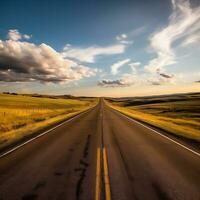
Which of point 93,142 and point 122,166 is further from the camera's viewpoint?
point 93,142

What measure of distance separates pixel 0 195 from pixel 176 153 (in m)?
7.34

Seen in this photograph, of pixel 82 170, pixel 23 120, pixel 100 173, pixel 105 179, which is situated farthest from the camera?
pixel 23 120

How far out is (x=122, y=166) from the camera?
7.85 metres

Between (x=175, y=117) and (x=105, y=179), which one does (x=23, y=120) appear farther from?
(x=175, y=117)

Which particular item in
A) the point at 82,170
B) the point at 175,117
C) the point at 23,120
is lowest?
the point at 175,117

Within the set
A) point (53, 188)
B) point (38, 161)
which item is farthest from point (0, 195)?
point (38, 161)

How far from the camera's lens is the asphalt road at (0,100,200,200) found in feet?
18.3

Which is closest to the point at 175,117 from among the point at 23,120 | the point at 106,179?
the point at 23,120

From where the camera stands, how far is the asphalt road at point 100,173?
219 inches

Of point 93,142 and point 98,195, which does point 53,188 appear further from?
point 93,142

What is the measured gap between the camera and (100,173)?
7105 mm

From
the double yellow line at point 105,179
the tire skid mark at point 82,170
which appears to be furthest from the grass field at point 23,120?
the double yellow line at point 105,179

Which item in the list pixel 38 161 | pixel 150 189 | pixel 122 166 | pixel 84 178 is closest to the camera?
pixel 150 189

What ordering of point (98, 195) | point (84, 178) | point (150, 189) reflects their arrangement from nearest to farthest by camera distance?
1. point (98, 195)
2. point (150, 189)
3. point (84, 178)
